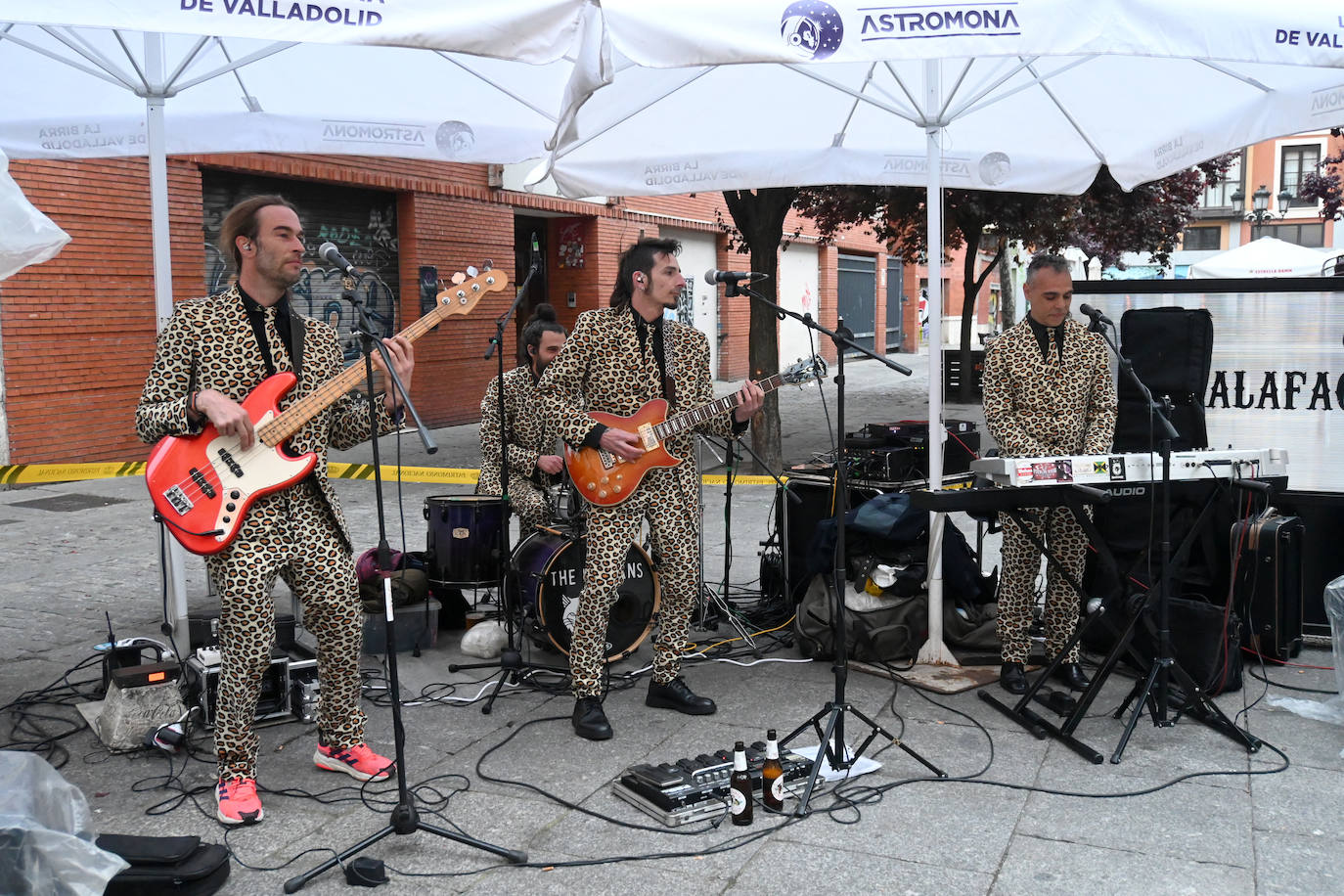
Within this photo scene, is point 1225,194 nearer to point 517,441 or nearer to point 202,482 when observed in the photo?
point 517,441

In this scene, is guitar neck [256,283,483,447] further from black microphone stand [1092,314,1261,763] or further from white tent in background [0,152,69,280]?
black microphone stand [1092,314,1261,763]

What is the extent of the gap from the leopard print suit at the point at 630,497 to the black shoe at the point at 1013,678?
5.03 feet

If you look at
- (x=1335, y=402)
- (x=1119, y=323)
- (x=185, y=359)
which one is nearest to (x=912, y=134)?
(x=1119, y=323)

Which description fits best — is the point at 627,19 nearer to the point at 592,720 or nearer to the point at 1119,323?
the point at 592,720

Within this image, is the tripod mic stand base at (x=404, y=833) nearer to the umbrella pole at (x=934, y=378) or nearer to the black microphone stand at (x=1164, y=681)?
the black microphone stand at (x=1164, y=681)

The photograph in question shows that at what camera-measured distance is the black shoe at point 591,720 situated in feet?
14.8

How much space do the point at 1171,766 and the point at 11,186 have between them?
186 inches

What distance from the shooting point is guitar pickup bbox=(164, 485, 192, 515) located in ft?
12.0

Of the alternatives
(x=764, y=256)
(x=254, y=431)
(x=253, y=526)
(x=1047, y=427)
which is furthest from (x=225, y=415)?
(x=764, y=256)

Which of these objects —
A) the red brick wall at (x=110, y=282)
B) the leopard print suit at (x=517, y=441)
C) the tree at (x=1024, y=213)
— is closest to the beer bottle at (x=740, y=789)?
the leopard print suit at (x=517, y=441)

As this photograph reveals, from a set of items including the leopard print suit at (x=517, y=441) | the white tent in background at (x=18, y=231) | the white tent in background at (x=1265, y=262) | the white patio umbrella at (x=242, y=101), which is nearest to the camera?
the white tent in background at (x=18, y=231)

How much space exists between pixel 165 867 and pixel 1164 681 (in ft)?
12.2

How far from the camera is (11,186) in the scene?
3.86 metres

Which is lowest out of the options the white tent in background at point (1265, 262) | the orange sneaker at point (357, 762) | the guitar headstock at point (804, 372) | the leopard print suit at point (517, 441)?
the orange sneaker at point (357, 762)
